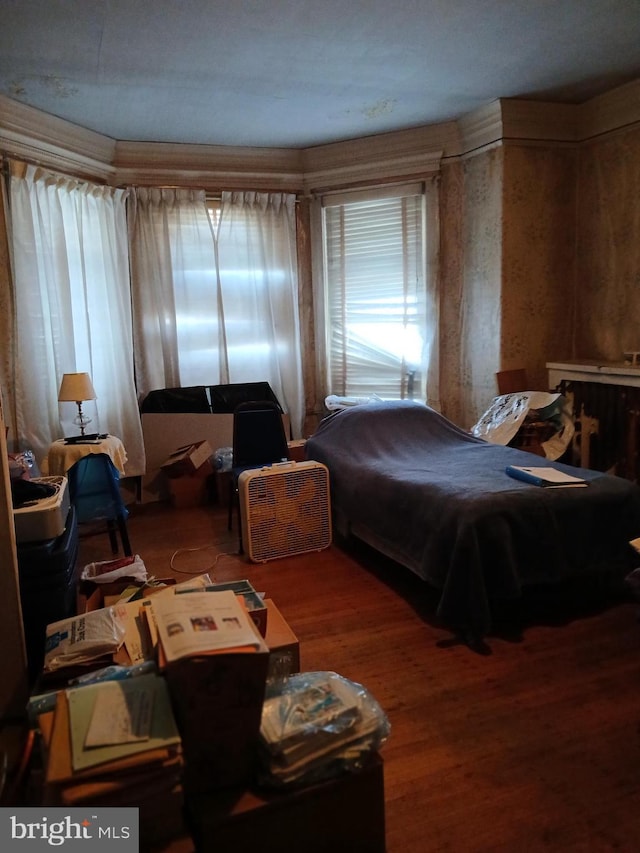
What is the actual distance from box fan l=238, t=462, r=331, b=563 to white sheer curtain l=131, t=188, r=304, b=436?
1652 millimetres

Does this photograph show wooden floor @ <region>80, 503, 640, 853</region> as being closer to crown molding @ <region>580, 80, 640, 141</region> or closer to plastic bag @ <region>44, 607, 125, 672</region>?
plastic bag @ <region>44, 607, 125, 672</region>

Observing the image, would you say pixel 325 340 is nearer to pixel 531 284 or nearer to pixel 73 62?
pixel 531 284

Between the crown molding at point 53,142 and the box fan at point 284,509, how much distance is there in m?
2.55

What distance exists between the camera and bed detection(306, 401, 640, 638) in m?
2.63

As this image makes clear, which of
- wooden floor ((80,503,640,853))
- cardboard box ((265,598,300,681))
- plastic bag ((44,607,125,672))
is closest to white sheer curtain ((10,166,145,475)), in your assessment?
wooden floor ((80,503,640,853))

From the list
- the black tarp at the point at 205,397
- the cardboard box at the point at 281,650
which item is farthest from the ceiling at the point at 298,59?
the cardboard box at the point at 281,650

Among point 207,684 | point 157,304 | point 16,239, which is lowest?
point 207,684

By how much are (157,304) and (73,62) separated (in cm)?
185

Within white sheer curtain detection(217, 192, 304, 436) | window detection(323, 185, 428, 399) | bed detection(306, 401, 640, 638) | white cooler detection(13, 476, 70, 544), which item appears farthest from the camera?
white sheer curtain detection(217, 192, 304, 436)

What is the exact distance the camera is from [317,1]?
2.73 metres

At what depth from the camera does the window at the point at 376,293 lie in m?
4.89

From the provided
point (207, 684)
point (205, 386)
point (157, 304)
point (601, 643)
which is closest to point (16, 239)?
point (157, 304)

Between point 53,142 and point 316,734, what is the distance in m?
4.21

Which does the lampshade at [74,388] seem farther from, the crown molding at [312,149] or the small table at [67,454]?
the crown molding at [312,149]
